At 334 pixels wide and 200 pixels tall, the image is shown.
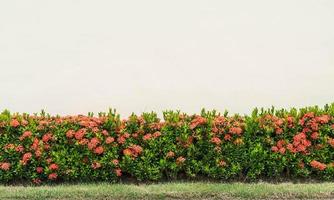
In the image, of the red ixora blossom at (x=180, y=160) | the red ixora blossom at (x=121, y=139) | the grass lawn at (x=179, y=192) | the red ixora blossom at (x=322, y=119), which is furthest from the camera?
the red ixora blossom at (x=322, y=119)

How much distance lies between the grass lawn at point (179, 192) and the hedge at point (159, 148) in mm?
849

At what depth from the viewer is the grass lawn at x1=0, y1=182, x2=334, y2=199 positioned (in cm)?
1177

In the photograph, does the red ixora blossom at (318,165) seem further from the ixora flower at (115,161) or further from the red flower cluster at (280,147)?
the ixora flower at (115,161)

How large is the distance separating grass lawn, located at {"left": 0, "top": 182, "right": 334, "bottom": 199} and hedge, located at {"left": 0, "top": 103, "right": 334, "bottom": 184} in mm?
849

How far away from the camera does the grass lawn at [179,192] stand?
38.6ft

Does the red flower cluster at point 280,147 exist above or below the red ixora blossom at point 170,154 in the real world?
above

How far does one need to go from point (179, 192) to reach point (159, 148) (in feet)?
5.42

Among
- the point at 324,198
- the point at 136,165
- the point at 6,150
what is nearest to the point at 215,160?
the point at 136,165

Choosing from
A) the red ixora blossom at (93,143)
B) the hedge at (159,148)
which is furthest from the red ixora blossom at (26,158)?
the red ixora blossom at (93,143)

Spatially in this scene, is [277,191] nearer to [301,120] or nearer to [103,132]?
[301,120]

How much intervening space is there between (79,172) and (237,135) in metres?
3.13

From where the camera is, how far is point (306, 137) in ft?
44.9

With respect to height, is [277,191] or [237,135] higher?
[237,135]

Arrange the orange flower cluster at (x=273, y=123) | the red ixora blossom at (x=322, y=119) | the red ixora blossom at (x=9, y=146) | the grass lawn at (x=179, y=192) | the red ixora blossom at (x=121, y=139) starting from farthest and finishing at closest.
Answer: the red ixora blossom at (x=322, y=119), the orange flower cluster at (x=273, y=123), the red ixora blossom at (x=9, y=146), the red ixora blossom at (x=121, y=139), the grass lawn at (x=179, y=192)
